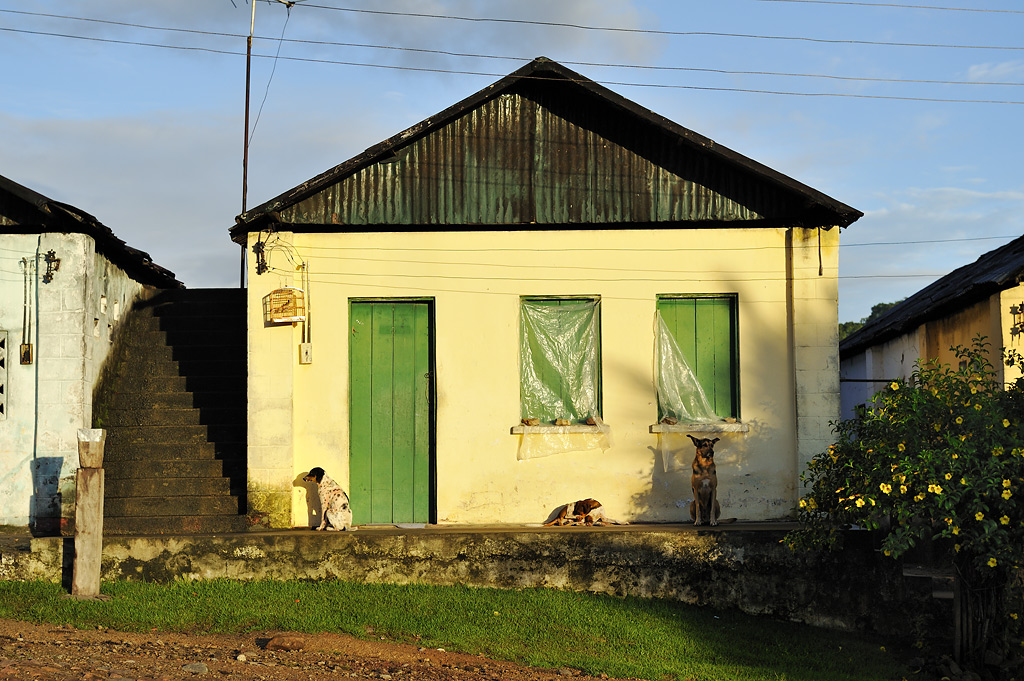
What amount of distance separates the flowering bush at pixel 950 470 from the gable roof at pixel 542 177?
3314 millimetres

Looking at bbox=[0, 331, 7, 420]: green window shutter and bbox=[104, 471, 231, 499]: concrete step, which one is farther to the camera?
bbox=[0, 331, 7, 420]: green window shutter

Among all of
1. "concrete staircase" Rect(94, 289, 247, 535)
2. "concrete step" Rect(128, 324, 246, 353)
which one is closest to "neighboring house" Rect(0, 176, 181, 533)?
"concrete staircase" Rect(94, 289, 247, 535)

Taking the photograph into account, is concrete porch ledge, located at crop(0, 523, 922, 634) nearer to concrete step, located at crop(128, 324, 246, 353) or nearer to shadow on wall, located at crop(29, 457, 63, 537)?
shadow on wall, located at crop(29, 457, 63, 537)

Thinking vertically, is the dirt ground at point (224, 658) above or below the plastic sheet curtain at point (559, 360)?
below

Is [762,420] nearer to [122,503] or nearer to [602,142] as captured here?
[602,142]

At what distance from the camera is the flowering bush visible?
8.07m

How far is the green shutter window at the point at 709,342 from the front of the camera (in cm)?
1138

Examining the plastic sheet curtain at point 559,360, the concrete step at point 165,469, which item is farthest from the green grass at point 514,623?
the plastic sheet curtain at point 559,360

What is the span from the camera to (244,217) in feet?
35.6

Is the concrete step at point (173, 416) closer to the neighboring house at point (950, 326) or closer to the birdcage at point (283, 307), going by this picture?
the birdcage at point (283, 307)

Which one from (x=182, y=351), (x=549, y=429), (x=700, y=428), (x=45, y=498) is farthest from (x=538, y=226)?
(x=45, y=498)

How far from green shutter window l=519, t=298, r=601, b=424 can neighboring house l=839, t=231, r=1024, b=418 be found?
3454 millimetres

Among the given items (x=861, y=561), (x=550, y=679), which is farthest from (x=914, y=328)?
(x=550, y=679)

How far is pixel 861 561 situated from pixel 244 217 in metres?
7.88
